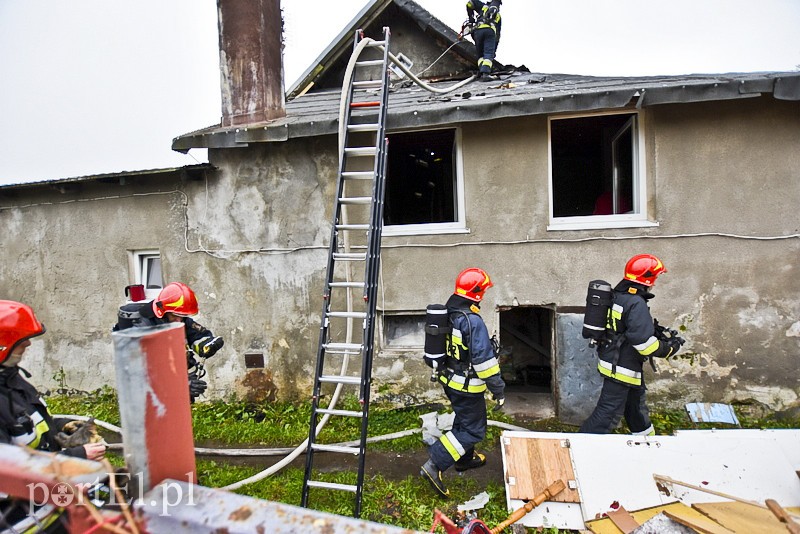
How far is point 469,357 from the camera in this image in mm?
3518

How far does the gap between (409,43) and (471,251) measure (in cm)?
467

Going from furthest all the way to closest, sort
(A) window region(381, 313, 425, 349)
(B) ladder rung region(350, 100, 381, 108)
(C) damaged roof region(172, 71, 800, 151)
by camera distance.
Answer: (A) window region(381, 313, 425, 349), (B) ladder rung region(350, 100, 381, 108), (C) damaged roof region(172, 71, 800, 151)

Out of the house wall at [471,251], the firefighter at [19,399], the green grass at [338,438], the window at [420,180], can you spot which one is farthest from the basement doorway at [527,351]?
the firefighter at [19,399]

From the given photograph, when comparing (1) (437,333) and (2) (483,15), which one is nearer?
(1) (437,333)

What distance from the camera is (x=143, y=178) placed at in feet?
17.9

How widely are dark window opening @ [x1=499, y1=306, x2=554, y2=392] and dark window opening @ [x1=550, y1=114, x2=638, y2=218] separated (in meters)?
2.14

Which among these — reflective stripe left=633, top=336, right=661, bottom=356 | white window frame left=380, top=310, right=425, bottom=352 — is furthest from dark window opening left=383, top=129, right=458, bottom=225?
reflective stripe left=633, top=336, right=661, bottom=356

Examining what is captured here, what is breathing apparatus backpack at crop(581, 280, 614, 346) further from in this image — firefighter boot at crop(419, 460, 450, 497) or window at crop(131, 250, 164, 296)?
window at crop(131, 250, 164, 296)

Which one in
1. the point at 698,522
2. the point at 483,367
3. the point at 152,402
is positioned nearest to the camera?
the point at 152,402

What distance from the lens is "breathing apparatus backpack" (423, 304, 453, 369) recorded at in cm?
358

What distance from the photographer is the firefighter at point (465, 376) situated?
3.46m

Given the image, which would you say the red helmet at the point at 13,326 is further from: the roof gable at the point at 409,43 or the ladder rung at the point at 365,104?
the roof gable at the point at 409,43

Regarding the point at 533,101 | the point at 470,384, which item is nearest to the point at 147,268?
the point at 470,384

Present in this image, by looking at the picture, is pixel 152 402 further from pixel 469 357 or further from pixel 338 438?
pixel 338 438
